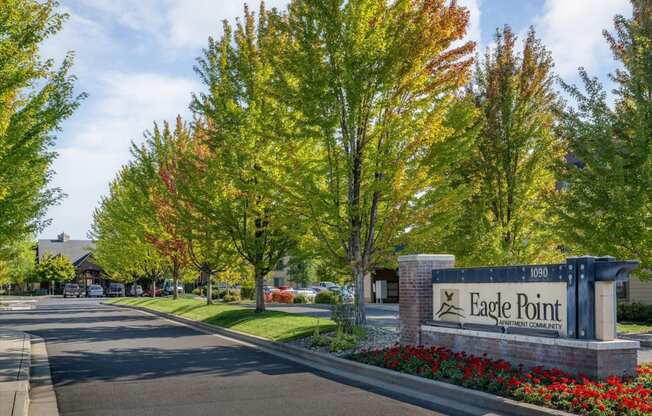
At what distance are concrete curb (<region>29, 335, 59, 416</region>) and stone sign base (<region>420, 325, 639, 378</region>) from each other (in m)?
7.59

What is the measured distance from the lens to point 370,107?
54.3 feet

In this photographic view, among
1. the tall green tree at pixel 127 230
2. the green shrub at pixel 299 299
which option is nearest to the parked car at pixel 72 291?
the tall green tree at pixel 127 230

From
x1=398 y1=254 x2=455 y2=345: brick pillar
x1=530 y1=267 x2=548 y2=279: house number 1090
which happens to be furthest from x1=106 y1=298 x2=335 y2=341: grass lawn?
x1=530 y1=267 x2=548 y2=279: house number 1090

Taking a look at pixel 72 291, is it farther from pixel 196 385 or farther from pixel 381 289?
pixel 196 385

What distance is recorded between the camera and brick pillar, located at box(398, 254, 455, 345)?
46.8ft

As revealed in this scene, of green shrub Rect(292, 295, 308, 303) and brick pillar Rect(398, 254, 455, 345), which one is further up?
brick pillar Rect(398, 254, 455, 345)

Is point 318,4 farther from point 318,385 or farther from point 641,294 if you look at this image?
point 641,294

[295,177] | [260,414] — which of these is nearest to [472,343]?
[260,414]

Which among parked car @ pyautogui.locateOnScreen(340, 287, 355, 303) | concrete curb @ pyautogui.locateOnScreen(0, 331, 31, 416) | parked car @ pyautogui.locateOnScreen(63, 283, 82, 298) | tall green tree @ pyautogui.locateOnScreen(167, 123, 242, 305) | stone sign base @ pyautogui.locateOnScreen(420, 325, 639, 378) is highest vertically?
tall green tree @ pyautogui.locateOnScreen(167, 123, 242, 305)

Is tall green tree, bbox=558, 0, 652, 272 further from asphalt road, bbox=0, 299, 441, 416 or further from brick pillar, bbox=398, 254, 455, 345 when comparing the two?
asphalt road, bbox=0, 299, 441, 416

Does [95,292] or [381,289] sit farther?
[95,292]

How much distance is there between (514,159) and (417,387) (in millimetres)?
11688

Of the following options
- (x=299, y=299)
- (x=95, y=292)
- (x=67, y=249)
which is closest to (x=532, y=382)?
(x=299, y=299)

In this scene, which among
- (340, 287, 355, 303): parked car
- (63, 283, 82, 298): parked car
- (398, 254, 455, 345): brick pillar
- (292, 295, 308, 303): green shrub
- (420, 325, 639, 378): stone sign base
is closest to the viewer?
(420, 325, 639, 378): stone sign base
